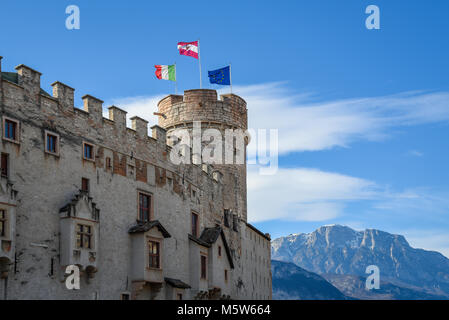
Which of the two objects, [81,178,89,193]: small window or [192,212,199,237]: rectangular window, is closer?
[81,178,89,193]: small window

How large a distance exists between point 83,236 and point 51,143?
5322 mm

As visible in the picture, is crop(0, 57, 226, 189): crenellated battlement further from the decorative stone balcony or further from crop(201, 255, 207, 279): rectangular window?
crop(201, 255, 207, 279): rectangular window

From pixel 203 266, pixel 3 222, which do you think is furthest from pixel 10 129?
pixel 203 266

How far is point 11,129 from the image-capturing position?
98.5ft

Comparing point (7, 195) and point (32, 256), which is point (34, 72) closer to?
point (7, 195)

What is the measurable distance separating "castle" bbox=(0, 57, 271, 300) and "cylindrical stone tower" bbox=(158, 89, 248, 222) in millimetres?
5319

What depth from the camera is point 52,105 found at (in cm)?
3275

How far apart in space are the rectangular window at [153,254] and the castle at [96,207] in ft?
0.21

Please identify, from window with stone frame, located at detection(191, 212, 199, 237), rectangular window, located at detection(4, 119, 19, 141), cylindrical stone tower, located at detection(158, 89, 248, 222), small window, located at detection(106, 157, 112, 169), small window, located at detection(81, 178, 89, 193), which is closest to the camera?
rectangular window, located at detection(4, 119, 19, 141)

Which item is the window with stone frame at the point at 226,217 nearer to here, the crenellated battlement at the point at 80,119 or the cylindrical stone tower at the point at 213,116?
the cylindrical stone tower at the point at 213,116

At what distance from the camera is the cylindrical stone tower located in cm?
5612

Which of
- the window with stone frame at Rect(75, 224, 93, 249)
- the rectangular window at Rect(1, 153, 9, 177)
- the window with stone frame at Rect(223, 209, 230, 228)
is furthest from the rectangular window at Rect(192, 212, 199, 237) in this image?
Result: the rectangular window at Rect(1, 153, 9, 177)

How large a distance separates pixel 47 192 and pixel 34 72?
6.41 metres
